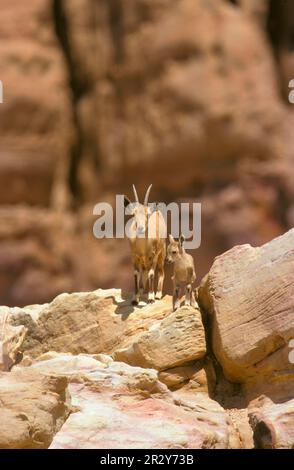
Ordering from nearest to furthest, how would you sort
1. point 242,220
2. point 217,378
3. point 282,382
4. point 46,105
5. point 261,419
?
point 261,419
point 282,382
point 217,378
point 242,220
point 46,105

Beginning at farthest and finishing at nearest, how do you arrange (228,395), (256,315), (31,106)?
1. (31,106)
2. (228,395)
3. (256,315)

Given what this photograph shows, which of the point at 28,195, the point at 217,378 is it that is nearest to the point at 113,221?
the point at 28,195

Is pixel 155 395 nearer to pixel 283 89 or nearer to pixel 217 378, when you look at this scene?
pixel 217 378

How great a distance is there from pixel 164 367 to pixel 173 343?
8.9 inches

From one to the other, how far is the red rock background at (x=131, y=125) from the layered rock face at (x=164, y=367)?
5.91 m

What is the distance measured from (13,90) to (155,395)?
9883 mm

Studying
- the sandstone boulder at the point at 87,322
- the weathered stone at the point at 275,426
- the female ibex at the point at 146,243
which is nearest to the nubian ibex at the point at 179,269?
the sandstone boulder at the point at 87,322

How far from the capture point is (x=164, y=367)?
9.46m

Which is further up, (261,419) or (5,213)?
(5,213)

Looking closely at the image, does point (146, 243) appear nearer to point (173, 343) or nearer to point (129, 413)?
point (173, 343)

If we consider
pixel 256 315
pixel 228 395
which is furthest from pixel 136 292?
pixel 256 315

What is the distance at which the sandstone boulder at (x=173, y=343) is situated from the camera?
371 inches

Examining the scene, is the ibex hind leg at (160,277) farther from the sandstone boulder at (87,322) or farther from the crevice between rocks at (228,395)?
the crevice between rocks at (228,395)

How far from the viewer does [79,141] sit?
1792 cm
